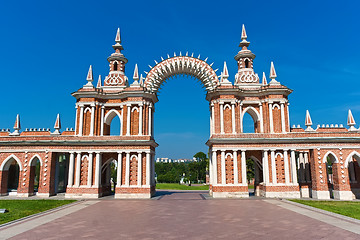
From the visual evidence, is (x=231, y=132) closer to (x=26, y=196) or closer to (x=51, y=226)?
(x=51, y=226)

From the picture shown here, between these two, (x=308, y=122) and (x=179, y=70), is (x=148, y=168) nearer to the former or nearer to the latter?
(x=179, y=70)

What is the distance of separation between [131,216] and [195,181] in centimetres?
6505

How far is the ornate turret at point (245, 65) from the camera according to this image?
33625mm

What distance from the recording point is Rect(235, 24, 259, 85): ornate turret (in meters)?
33.6

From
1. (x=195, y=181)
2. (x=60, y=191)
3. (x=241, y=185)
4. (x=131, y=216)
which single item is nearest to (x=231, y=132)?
(x=241, y=185)

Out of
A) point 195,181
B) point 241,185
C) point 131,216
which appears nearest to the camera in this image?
point 131,216

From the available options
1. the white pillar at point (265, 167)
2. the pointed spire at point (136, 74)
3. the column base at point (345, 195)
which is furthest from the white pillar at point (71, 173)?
the column base at point (345, 195)

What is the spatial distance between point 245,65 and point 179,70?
354 inches

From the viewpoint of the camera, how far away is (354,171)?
3083 cm

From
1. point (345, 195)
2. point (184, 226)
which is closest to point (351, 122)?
point (345, 195)

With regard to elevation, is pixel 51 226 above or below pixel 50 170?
below

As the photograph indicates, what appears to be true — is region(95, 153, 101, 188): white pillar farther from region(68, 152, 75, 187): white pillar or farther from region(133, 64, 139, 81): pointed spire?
region(133, 64, 139, 81): pointed spire

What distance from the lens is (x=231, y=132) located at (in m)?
30.4

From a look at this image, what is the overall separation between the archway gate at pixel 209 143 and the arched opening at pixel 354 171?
112mm
